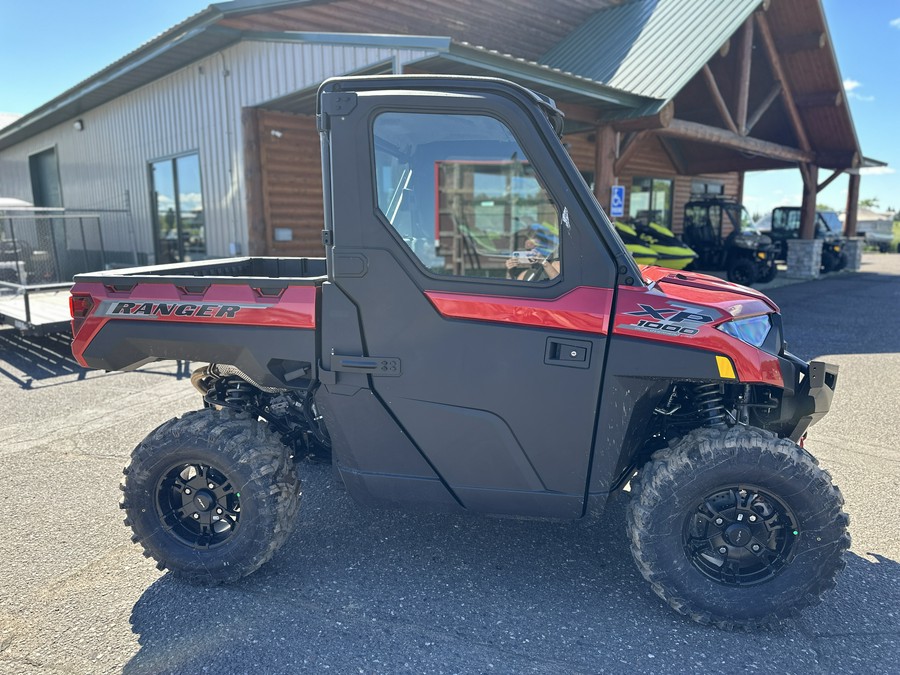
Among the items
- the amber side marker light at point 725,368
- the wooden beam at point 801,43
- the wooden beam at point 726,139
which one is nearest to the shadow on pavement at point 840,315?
the wooden beam at point 726,139

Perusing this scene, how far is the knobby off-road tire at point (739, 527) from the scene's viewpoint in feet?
8.62

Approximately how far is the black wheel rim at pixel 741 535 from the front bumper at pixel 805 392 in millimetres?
493

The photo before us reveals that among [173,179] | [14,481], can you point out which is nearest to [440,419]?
[14,481]

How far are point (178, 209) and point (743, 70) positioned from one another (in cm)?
1199

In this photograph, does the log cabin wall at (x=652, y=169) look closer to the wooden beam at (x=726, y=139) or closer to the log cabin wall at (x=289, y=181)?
the wooden beam at (x=726, y=139)

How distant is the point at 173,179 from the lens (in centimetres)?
1252

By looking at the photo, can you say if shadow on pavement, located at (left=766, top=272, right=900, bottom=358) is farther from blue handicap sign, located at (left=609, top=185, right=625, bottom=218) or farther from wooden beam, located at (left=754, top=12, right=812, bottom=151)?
wooden beam, located at (left=754, top=12, right=812, bottom=151)

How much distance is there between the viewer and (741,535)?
271 centimetres

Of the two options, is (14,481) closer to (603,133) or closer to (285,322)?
(285,322)

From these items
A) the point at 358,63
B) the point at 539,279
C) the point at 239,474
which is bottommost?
the point at 239,474

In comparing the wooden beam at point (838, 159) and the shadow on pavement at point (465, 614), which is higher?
the wooden beam at point (838, 159)

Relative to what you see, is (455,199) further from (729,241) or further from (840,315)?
(729,241)

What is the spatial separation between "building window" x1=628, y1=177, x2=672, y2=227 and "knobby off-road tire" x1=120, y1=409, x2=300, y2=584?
675 inches

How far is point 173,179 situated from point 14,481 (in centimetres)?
963
